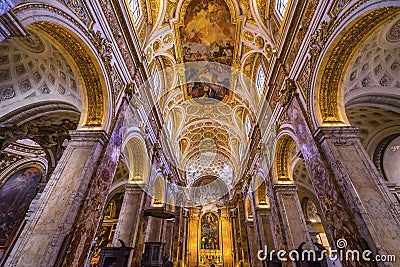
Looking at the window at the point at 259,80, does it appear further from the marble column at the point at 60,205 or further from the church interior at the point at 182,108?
the marble column at the point at 60,205

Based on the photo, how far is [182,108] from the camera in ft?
57.0

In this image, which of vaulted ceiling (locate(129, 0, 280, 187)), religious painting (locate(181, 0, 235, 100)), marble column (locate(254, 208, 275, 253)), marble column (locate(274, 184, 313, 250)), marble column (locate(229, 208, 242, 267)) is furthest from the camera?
marble column (locate(229, 208, 242, 267))

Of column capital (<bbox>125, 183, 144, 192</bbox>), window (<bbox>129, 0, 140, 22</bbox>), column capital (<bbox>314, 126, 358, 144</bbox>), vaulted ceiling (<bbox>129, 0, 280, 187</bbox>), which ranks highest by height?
vaulted ceiling (<bbox>129, 0, 280, 187</bbox>)

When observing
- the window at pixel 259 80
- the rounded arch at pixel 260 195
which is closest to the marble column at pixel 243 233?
the rounded arch at pixel 260 195

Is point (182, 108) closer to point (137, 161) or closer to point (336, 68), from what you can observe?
point (137, 161)

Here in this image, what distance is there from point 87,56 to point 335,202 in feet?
25.9

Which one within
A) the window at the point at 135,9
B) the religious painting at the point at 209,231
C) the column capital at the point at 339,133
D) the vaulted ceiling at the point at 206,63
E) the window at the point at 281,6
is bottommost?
the column capital at the point at 339,133

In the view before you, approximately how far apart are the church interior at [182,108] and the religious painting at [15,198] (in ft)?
0.30

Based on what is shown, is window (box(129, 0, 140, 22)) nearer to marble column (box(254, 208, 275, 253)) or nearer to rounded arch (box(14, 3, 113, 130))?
rounded arch (box(14, 3, 113, 130))

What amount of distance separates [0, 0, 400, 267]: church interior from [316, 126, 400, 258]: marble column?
1.1 inches

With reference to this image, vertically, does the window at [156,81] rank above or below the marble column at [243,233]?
above

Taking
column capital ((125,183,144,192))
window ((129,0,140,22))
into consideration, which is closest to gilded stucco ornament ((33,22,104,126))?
column capital ((125,183,144,192))

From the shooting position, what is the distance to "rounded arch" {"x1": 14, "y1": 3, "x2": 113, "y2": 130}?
4866 millimetres

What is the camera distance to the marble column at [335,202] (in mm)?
4309
